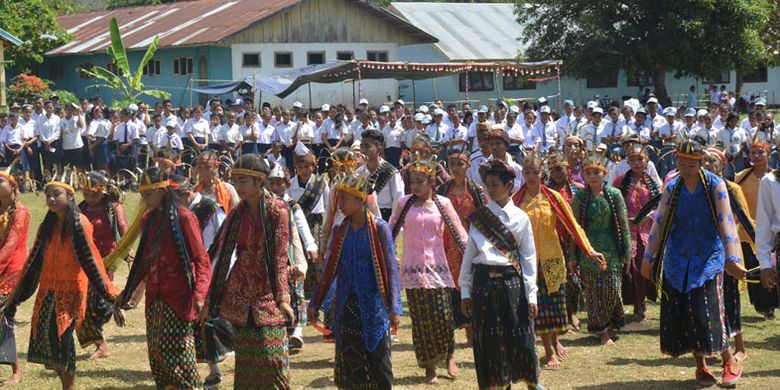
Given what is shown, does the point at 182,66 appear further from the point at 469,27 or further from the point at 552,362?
the point at 552,362

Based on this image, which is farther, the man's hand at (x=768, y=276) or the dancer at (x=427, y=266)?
the dancer at (x=427, y=266)

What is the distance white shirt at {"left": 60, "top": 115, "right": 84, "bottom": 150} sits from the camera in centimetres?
2622

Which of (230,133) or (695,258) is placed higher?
(230,133)

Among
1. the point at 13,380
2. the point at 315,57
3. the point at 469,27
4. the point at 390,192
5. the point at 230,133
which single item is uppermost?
the point at 469,27

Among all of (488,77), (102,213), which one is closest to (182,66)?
(488,77)

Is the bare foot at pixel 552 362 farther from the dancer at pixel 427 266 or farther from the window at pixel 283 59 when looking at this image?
the window at pixel 283 59

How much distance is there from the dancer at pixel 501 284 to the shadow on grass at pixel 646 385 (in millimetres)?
1269

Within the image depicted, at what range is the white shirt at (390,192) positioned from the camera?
9984 mm

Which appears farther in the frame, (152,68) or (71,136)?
(152,68)

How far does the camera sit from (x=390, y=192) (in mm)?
10125

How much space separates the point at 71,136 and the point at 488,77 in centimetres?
2560

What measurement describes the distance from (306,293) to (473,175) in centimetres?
346

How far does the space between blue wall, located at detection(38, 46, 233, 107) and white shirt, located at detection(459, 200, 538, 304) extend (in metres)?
30.5

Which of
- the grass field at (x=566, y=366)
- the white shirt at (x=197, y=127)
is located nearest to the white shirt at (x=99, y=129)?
the white shirt at (x=197, y=127)
